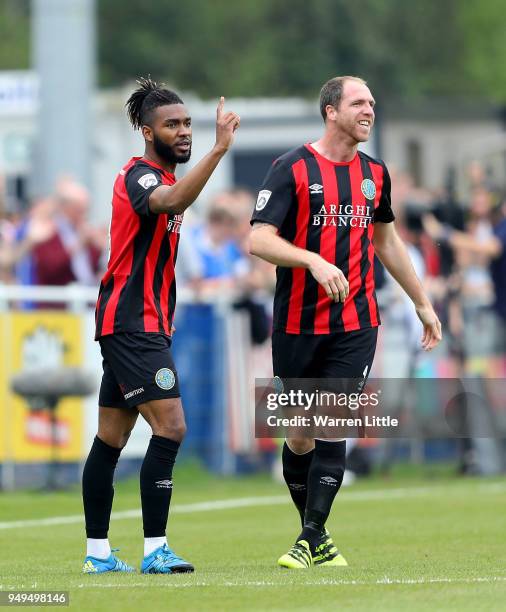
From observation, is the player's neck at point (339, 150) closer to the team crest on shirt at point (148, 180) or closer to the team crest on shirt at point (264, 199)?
the team crest on shirt at point (264, 199)

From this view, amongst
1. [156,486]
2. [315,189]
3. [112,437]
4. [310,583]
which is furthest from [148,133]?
[310,583]

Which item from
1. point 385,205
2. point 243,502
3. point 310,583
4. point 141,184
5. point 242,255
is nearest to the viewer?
point 310,583

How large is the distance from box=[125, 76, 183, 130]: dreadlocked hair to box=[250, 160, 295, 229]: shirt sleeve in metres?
0.60

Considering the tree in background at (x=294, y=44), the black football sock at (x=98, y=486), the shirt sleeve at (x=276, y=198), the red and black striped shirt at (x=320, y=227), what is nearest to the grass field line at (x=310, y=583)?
the black football sock at (x=98, y=486)

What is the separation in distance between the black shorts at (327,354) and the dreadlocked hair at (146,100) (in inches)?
49.2

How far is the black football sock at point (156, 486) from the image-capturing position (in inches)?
313

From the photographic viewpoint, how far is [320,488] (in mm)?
8328

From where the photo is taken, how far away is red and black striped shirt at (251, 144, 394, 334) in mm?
8344

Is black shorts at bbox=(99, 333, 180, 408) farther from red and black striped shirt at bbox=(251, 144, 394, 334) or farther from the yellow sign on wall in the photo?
the yellow sign on wall

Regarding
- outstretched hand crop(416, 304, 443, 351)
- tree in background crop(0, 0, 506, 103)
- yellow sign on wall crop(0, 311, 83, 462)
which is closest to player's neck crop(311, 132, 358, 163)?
outstretched hand crop(416, 304, 443, 351)

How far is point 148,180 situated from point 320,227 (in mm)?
959

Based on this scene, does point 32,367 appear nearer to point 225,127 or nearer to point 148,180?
point 148,180

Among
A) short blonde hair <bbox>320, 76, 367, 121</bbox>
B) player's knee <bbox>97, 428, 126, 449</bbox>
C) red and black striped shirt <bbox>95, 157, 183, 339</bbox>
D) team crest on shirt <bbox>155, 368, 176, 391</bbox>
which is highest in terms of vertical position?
short blonde hair <bbox>320, 76, 367, 121</bbox>

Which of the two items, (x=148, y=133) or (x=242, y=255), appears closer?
(x=148, y=133)
